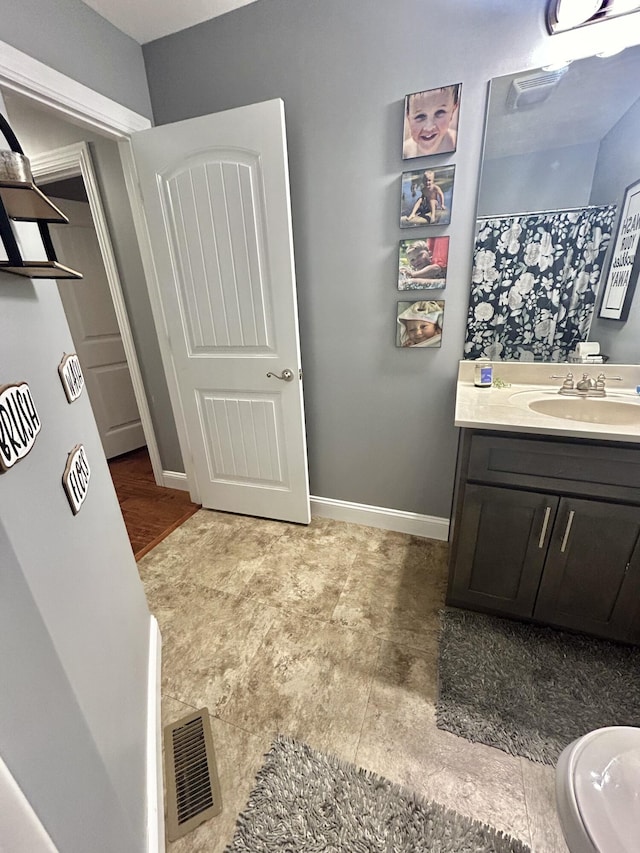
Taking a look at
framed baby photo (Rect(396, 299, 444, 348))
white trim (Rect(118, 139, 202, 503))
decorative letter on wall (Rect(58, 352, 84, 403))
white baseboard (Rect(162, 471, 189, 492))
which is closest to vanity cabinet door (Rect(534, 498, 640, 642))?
framed baby photo (Rect(396, 299, 444, 348))

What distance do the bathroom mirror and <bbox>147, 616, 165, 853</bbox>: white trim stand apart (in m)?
2.13

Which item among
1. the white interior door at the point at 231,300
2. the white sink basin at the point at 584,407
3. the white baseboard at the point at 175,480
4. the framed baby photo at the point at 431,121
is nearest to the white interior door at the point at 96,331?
the white baseboard at the point at 175,480

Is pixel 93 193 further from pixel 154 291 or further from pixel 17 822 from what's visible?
pixel 17 822

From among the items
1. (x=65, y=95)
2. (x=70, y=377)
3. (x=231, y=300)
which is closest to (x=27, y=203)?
(x=70, y=377)

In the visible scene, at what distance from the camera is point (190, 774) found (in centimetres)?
104

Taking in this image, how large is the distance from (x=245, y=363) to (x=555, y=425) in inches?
55.6

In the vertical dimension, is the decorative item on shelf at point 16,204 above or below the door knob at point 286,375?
above

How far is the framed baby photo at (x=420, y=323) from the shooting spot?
1604 mm

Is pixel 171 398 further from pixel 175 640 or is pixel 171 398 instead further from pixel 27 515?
pixel 27 515

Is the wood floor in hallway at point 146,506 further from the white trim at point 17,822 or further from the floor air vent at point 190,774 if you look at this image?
the white trim at point 17,822

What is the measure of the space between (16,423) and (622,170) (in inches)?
79.3

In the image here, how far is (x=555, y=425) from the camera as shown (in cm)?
108

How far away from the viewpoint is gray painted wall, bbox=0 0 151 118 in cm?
124

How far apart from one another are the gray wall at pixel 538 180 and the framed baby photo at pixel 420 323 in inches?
15.8
